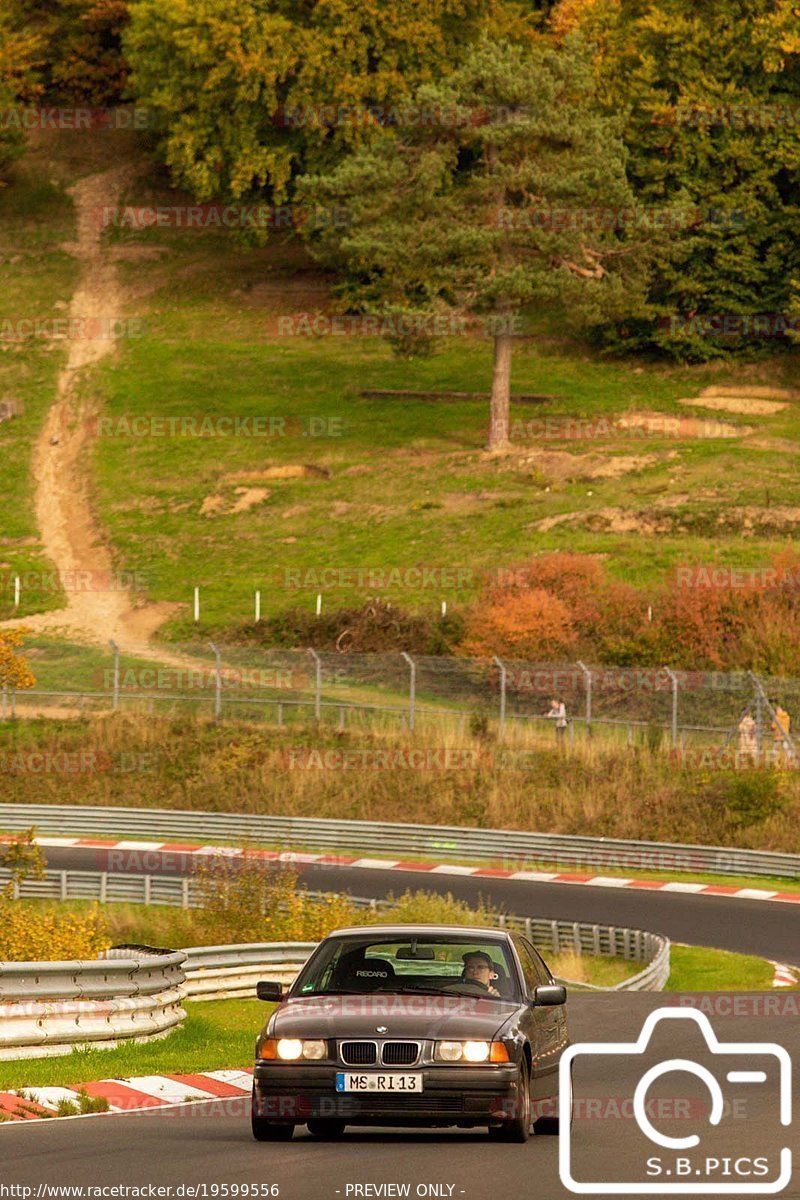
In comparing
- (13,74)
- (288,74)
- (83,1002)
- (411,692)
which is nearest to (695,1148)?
(83,1002)

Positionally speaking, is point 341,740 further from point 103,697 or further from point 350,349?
point 350,349

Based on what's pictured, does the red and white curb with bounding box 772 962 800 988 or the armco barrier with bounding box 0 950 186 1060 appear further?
the red and white curb with bounding box 772 962 800 988

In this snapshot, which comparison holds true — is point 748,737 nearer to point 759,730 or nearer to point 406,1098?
point 759,730

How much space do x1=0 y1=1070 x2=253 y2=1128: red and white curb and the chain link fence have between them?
26.6 m

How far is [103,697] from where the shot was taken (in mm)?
48750

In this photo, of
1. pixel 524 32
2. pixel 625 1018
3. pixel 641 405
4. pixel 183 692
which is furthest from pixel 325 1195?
pixel 524 32

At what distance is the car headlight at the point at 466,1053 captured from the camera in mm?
12172

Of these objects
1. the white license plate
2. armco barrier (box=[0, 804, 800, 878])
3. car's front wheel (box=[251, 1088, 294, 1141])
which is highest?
the white license plate

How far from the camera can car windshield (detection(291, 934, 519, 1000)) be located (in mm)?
13148

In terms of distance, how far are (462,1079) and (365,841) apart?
30.8m

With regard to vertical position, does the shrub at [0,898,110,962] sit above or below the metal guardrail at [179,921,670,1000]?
above

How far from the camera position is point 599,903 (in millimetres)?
35688

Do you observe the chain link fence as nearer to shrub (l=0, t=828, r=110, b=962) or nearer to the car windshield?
shrub (l=0, t=828, r=110, b=962)

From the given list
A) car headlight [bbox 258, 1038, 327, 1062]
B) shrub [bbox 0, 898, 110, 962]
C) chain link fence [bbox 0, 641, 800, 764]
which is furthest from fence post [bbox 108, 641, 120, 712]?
car headlight [bbox 258, 1038, 327, 1062]
